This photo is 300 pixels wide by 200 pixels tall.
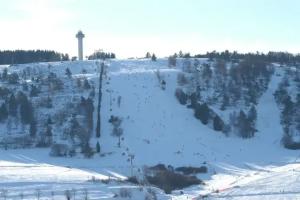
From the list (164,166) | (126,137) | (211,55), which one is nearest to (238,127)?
(126,137)

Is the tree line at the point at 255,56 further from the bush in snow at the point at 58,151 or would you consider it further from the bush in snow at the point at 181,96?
the bush in snow at the point at 58,151

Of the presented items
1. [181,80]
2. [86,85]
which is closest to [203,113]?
[181,80]

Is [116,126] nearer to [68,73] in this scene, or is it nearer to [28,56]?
[68,73]

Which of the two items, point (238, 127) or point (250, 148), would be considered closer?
point (250, 148)

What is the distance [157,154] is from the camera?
219 ft

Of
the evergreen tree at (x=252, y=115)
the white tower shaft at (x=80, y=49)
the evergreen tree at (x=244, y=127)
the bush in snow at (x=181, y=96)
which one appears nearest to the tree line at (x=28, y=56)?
the white tower shaft at (x=80, y=49)

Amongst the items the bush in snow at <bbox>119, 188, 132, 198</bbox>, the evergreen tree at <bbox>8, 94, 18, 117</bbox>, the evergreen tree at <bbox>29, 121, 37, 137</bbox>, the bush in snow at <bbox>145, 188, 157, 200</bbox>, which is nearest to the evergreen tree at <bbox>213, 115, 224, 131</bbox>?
the evergreen tree at <bbox>29, 121, 37, 137</bbox>

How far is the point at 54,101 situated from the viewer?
82875 millimetres

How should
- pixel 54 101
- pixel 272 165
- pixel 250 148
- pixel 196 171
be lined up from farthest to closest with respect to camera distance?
1. pixel 54 101
2. pixel 250 148
3. pixel 272 165
4. pixel 196 171

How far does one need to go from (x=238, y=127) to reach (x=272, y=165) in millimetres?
15016

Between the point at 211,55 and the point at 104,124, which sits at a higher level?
the point at 211,55

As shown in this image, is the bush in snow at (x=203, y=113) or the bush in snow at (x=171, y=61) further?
the bush in snow at (x=171, y=61)

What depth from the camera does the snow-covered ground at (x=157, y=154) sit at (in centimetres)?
3691

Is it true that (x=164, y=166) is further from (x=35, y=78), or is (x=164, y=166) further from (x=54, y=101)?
(x=35, y=78)
